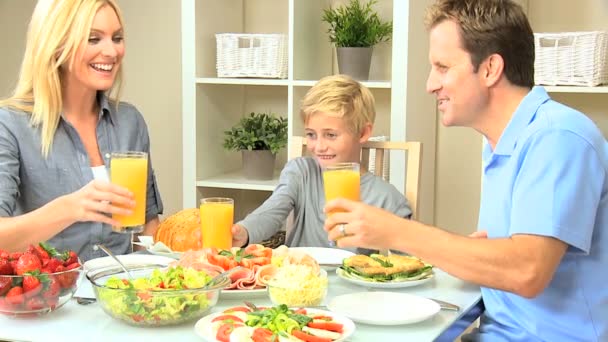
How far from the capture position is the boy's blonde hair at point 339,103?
258 centimetres

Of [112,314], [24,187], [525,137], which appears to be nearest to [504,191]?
[525,137]

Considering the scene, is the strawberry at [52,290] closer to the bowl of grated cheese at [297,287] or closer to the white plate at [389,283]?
the bowl of grated cheese at [297,287]

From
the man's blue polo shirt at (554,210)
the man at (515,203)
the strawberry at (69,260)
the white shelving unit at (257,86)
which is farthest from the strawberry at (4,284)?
the white shelving unit at (257,86)

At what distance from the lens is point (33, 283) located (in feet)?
5.20

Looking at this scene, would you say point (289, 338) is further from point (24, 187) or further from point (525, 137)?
point (24, 187)

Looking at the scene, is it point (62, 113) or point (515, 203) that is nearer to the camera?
point (515, 203)

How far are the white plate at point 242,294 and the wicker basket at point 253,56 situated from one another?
1.73 meters

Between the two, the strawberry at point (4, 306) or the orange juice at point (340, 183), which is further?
the orange juice at point (340, 183)

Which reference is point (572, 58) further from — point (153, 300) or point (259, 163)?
point (153, 300)

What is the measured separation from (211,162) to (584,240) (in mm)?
2201

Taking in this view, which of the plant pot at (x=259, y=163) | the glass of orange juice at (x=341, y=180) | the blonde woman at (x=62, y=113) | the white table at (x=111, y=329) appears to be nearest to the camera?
the white table at (x=111, y=329)

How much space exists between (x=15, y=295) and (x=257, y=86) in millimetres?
2344

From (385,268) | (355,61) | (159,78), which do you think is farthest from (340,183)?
(159,78)

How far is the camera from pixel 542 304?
1724mm
